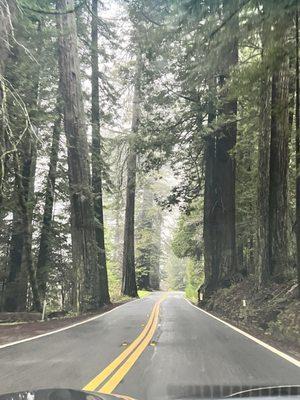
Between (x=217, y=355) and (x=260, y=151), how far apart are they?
10.2m

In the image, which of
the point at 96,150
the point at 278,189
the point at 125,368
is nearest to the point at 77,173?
the point at 96,150

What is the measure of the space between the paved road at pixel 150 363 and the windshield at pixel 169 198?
0.04 meters

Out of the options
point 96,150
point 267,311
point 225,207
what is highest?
point 96,150

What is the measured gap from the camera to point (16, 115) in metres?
16.2

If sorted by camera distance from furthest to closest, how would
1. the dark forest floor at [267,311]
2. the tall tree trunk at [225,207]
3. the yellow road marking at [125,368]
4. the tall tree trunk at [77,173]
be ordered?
1. the tall tree trunk at [225,207]
2. the tall tree trunk at [77,173]
3. the dark forest floor at [267,311]
4. the yellow road marking at [125,368]

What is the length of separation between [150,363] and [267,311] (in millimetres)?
7284

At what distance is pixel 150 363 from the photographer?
7.68m

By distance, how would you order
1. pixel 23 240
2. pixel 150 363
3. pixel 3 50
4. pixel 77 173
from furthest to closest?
pixel 23 240
pixel 77 173
pixel 3 50
pixel 150 363

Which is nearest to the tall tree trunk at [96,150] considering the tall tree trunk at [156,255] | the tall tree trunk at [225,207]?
the tall tree trunk at [225,207]

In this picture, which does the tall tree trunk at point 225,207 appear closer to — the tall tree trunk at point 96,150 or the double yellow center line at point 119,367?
the tall tree trunk at point 96,150

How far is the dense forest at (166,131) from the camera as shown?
1111cm

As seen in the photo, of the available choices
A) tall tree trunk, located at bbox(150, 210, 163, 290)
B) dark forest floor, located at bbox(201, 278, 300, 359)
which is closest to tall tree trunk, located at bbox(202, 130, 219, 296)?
dark forest floor, located at bbox(201, 278, 300, 359)

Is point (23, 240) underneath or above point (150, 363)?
above

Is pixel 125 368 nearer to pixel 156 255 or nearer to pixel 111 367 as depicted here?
pixel 111 367
